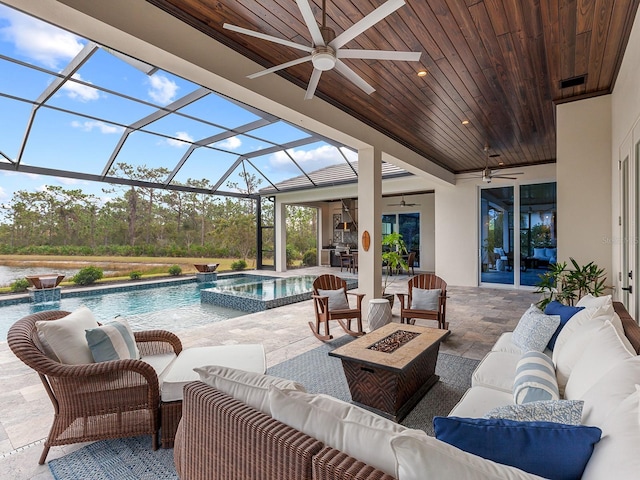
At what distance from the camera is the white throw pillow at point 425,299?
454cm

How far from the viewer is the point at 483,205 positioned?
895 centimetres

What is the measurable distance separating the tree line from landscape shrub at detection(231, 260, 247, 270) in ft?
0.79

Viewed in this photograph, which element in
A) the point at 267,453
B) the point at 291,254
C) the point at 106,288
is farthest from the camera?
the point at 291,254

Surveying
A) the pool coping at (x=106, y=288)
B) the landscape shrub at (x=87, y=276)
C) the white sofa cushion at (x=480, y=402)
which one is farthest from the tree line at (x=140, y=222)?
the white sofa cushion at (x=480, y=402)

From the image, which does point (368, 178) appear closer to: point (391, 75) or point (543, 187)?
point (391, 75)

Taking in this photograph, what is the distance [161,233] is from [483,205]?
10.2m

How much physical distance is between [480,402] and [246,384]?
1374 mm

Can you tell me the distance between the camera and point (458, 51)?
320cm

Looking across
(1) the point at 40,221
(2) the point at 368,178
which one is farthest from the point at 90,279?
(2) the point at 368,178

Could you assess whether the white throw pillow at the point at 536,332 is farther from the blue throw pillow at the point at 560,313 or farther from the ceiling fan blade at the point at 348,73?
the ceiling fan blade at the point at 348,73

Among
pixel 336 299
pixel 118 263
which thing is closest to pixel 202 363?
pixel 336 299

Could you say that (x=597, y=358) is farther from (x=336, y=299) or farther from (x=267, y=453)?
(x=336, y=299)

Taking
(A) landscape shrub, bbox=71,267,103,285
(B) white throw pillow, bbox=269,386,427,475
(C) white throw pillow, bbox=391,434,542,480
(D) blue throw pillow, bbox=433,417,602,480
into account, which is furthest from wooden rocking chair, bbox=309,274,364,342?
(A) landscape shrub, bbox=71,267,103,285

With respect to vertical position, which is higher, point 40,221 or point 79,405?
point 40,221
